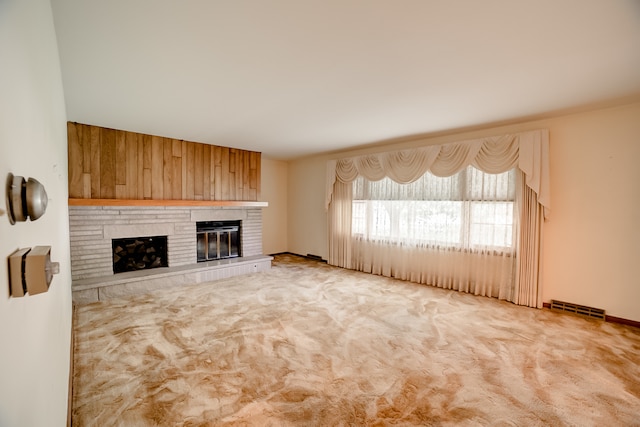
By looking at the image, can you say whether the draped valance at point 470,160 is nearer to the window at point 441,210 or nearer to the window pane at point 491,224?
the window at point 441,210

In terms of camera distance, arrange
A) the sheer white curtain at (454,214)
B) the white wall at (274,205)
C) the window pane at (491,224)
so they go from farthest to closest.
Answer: the white wall at (274,205), the window pane at (491,224), the sheer white curtain at (454,214)

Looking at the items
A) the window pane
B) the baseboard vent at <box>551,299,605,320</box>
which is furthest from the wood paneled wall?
the baseboard vent at <box>551,299,605,320</box>

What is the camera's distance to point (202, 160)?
16.6ft

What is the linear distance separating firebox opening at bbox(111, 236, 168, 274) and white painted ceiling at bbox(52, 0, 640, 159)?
184 centimetres

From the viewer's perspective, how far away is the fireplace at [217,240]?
5.10m

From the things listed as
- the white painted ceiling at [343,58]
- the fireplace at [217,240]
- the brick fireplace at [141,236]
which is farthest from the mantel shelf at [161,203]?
the white painted ceiling at [343,58]

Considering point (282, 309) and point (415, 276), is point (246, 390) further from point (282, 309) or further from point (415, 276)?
point (415, 276)

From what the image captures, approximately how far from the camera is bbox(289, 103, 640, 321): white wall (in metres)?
3.11

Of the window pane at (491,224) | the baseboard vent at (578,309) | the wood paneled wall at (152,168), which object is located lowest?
the baseboard vent at (578,309)

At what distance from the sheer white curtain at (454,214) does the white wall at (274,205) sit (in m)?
1.86

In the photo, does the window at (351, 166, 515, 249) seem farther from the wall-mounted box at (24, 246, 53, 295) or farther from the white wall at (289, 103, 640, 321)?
the wall-mounted box at (24, 246, 53, 295)

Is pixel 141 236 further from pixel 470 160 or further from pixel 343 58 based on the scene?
pixel 470 160

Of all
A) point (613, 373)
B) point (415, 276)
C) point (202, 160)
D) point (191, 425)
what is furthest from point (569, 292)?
point (202, 160)

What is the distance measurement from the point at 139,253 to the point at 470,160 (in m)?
5.18
